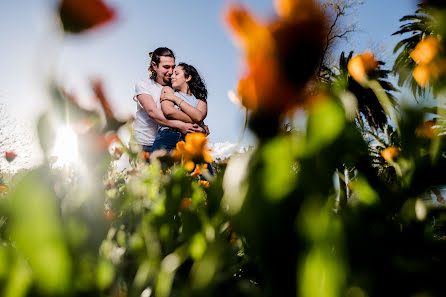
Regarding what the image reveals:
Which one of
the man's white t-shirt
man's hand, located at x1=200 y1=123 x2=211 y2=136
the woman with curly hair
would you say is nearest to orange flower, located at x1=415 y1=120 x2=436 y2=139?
the woman with curly hair

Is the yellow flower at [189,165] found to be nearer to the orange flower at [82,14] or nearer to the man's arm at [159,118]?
the orange flower at [82,14]

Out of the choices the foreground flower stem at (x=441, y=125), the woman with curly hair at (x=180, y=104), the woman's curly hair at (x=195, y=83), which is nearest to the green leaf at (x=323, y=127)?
the foreground flower stem at (x=441, y=125)

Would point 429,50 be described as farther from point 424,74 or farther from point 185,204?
point 185,204

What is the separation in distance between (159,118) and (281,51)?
128 cm

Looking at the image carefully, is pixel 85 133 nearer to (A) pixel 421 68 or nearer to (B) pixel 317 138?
(B) pixel 317 138

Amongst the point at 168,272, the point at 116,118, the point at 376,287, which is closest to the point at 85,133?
the point at 116,118

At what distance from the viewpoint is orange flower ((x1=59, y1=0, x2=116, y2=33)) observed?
219mm

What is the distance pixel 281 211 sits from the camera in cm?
15

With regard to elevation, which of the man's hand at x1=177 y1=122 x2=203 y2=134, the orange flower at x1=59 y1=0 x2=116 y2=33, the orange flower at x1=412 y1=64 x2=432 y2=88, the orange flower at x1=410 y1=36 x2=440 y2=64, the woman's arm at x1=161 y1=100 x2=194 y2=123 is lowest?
the man's hand at x1=177 y1=122 x2=203 y2=134

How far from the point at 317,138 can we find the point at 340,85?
0.13 meters

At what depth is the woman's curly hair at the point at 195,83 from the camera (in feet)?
6.02

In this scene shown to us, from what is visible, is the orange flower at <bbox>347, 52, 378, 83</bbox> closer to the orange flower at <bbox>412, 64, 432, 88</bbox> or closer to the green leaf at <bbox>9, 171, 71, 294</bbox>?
the orange flower at <bbox>412, 64, 432, 88</bbox>

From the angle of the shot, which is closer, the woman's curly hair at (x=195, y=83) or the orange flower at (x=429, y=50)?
the orange flower at (x=429, y=50)

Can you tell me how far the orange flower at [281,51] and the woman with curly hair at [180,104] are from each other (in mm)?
982
